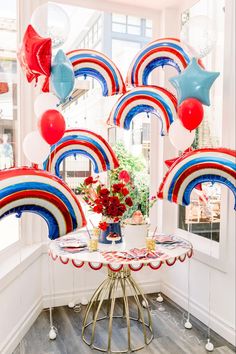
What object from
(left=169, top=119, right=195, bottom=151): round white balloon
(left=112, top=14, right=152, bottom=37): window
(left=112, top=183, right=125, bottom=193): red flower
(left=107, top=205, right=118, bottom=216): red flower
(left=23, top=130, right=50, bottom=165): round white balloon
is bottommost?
(left=107, top=205, right=118, bottom=216): red flower

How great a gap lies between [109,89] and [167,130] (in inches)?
18.5

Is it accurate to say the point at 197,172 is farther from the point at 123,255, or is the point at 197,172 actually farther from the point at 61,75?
the point at 61,75

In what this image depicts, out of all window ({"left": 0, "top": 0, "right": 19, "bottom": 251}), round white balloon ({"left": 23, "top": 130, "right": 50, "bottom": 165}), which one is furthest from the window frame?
window ({"left": 0, "top": 0, "right": 19, "bottom": 251})

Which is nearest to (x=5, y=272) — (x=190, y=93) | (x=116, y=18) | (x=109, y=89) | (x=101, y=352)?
(x=101, y=352)

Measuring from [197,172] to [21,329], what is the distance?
1569mm

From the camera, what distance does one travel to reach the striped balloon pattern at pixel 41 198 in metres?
1.64

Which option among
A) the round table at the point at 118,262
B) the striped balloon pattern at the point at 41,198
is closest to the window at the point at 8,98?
the round table at the point at 118,262

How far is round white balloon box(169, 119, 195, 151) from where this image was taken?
2102 mm

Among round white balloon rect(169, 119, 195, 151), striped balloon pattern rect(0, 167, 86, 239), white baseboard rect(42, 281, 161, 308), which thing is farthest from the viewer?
white baseboard rect(42, 281, 161, 308)

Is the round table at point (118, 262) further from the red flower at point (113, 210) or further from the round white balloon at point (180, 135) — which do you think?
the round white balloon at point (180, 135)

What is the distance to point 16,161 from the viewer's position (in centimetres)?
251

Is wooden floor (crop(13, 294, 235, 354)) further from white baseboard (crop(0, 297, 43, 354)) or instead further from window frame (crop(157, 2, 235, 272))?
window frame (crop(157, 2, 235, 272))

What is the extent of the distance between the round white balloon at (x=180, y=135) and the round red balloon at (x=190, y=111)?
0.09 m

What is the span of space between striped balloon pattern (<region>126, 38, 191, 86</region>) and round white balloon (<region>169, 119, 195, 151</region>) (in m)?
0.41
